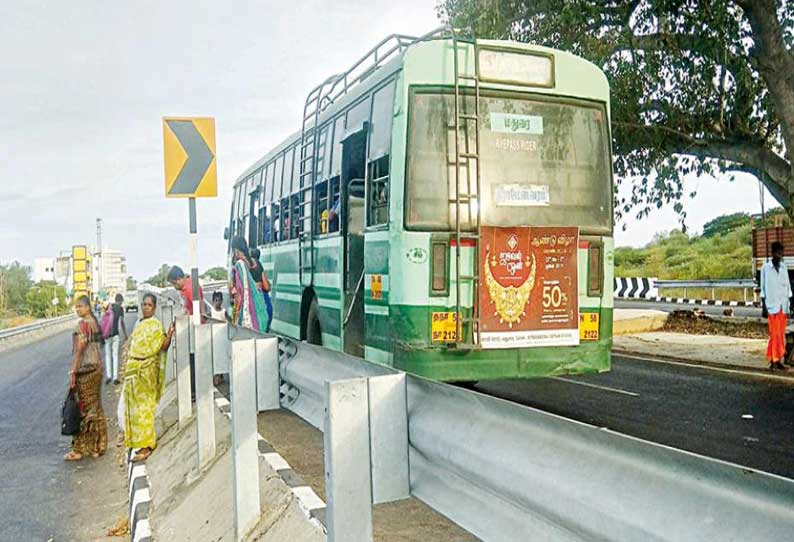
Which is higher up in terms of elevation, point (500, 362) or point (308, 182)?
point (308, 182)

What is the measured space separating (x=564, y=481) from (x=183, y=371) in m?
6.99

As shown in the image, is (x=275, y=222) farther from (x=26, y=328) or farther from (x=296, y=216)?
(x=26, y=328)

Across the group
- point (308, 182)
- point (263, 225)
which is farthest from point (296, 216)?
point (263, 225)

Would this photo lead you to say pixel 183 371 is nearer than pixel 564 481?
No

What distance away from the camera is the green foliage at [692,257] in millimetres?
43562

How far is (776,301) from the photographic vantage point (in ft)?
43.3

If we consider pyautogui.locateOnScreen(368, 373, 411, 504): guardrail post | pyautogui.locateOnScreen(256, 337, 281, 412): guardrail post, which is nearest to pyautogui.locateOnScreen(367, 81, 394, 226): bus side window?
pyautogui.locateOnScreen(256, 337, 281, 412): guardrail post

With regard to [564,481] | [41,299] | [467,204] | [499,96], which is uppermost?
[499,96]

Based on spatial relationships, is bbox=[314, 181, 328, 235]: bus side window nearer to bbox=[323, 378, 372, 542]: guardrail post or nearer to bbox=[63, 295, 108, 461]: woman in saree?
bbox=[63, 295, 108, 461]: woman in saree

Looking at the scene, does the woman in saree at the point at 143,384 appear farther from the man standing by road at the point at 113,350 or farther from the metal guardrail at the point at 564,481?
the man standing by road at the point at 113,350

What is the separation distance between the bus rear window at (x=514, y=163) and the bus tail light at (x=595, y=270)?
207mm

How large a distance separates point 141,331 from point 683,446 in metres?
5.71

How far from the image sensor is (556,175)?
27.5 feet

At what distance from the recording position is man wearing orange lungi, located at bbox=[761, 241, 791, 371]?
13.2 meters
